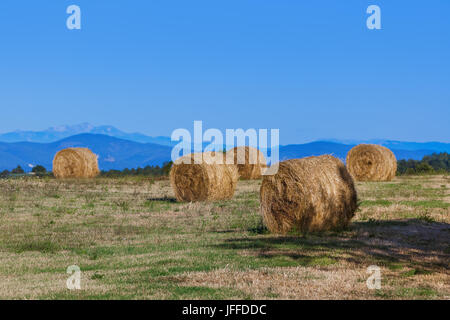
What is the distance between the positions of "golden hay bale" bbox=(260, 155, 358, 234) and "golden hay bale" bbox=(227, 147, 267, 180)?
2088 centimetres

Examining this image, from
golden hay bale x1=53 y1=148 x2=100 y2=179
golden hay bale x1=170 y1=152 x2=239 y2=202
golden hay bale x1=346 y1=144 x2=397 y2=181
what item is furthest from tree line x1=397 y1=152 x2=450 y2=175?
golden hay bale x1=170 y1=152 x2=239 y2=202

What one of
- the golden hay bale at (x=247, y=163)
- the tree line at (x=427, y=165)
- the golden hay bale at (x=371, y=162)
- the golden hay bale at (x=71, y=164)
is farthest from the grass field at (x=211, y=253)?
the tree line at (x=427, y=165)

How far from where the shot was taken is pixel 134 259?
11125mm

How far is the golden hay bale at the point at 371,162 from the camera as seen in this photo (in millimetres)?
33750

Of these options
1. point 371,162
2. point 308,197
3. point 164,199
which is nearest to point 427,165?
point 371,162

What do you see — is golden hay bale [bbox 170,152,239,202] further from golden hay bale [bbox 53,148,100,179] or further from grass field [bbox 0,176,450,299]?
golden hay bale [bbox 53,148,100,179]

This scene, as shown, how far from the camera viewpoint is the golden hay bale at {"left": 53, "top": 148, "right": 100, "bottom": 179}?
121ft

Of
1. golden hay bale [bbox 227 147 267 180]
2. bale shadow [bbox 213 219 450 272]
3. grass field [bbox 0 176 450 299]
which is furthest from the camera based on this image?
golden hay bale [bbox 227 147 267 180]

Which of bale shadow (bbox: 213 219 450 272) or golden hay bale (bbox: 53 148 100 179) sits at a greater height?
golden hay bale (bbox: 53 148 100 179)

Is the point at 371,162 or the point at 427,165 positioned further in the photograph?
the point at 427,165

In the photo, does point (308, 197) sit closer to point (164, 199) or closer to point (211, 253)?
point (211, 253)

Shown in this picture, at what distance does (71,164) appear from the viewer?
3694 centimetres

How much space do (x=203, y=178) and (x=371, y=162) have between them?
1462 cm
